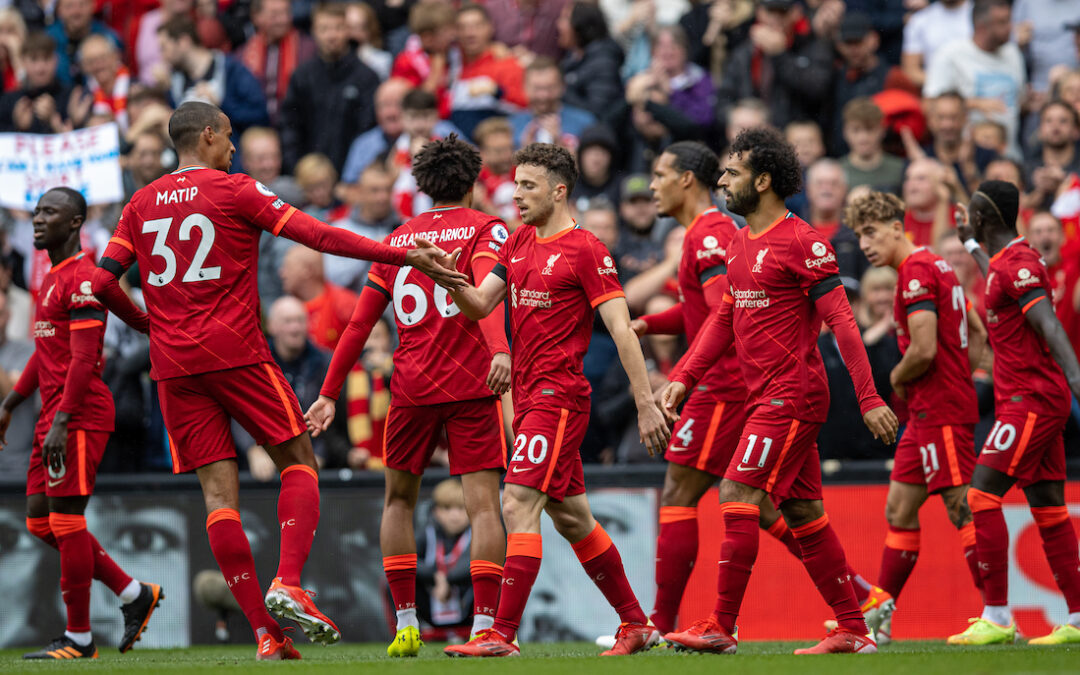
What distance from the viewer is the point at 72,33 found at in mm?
16484

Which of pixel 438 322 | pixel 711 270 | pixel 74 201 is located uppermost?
pixel 74 201

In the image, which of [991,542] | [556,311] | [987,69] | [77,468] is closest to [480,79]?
[987,69]

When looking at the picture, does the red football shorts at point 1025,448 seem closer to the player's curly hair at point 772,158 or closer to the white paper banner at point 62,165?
the player's curly hair at point 772,158

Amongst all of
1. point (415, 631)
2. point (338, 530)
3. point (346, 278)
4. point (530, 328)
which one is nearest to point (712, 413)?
point (530, 328)

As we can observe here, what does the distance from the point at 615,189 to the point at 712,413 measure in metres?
5.14

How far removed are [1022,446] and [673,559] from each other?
2.18 meters

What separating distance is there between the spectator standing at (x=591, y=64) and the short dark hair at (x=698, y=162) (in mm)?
5329

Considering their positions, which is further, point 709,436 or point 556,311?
point 709,436

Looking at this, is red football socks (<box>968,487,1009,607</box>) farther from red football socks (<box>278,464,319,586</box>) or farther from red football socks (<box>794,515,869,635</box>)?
red football socks (<box>278,464,319,586</box>)

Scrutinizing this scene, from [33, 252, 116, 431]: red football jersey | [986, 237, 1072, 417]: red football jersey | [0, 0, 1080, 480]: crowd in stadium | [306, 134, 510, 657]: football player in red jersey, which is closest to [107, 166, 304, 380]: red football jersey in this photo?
[306, 134, 510, 657]: football player in red jersey

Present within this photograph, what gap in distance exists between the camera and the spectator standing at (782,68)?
43.5 ft

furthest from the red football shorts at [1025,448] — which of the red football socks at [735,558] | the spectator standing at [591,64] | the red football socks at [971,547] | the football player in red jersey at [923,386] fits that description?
the spectator standing at [591,64]

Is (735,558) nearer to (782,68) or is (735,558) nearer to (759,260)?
(759,260)

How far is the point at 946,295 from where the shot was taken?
8578mm
